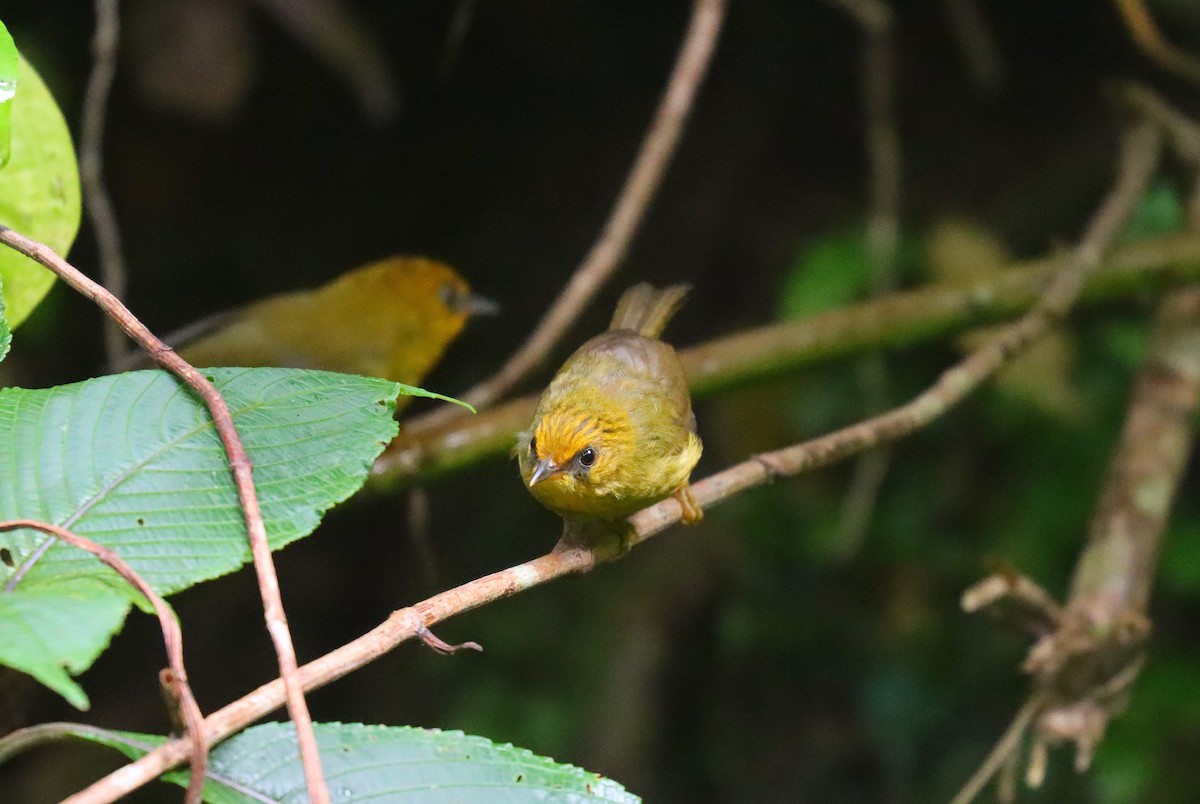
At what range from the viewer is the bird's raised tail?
2332 millimetres

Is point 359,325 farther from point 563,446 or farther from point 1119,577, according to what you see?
point 1119,577

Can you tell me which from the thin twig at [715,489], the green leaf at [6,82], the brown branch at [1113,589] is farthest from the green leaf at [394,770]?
the brown branch at [1113,589]

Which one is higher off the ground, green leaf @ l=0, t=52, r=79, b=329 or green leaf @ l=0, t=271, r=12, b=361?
green leaf @ l=0, t=52, r=79, b=329

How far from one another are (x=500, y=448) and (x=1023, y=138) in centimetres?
310

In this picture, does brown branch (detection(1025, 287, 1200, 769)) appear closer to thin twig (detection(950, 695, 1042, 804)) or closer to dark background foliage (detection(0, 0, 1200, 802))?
thin twig (detection(950, 695, 1042, 804))

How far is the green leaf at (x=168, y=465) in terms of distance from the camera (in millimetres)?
1024

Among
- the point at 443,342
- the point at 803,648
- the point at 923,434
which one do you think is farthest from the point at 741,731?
the point at 443,342

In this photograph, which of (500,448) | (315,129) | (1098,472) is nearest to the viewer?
(500,448)

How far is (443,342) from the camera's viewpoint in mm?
2740

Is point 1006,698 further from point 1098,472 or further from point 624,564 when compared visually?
point 624,564

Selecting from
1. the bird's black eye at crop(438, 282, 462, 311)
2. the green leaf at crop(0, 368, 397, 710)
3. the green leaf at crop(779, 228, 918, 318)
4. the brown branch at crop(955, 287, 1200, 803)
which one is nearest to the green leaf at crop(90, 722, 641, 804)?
the green leaf at crop(0, 368, 397, 710)

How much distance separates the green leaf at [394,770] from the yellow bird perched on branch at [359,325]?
1.45m

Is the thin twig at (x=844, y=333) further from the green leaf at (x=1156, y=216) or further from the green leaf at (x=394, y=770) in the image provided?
the green leaf at (x=394, y=770)

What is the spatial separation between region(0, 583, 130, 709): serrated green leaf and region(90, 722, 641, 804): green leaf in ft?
0.62
